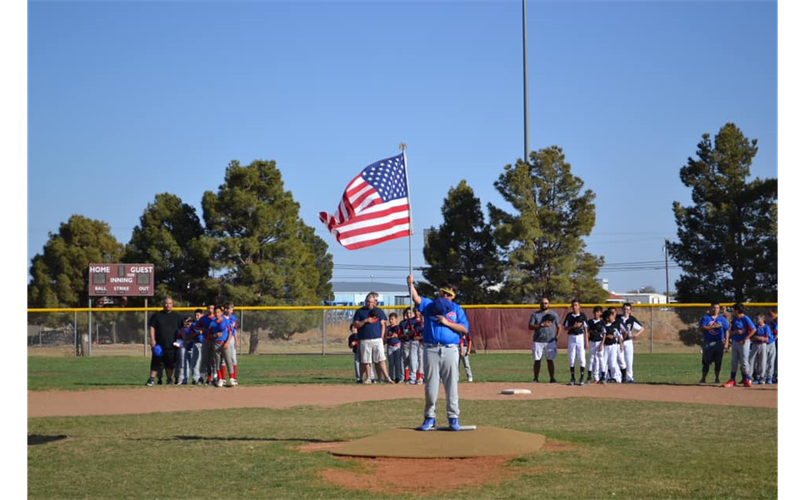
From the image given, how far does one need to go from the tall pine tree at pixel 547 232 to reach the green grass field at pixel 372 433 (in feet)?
92.2

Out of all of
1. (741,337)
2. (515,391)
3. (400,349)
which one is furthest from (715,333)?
(400,349)

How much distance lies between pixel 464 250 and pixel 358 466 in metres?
38.8

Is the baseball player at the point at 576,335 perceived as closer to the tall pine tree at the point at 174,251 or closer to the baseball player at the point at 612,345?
the baseball player at the point at 612,345

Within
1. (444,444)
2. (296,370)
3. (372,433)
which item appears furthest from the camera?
(296,370)

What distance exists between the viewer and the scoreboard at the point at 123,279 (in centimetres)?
4347

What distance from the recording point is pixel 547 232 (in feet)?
151

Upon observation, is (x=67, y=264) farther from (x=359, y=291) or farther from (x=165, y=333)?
(x=359, y=291)

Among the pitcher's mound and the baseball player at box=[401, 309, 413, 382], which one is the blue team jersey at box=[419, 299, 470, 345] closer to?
the pitcher's mound

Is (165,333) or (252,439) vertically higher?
(165,333)

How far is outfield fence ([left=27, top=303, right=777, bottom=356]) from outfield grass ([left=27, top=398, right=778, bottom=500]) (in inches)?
853

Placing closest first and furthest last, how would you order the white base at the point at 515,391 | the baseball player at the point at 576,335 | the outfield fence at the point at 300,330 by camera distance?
1. the white base at the point at 515,391
2. the baseball player at the point at 576,335
3. the outfield fence at the point at 300,330

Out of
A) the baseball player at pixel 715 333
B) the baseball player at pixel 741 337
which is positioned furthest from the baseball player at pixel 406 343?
the baseball player at pixel 741 337

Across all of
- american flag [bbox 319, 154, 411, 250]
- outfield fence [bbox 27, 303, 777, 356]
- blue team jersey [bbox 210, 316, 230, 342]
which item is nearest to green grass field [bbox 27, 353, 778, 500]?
american flag [bbox 319, 154, 411, 250]
